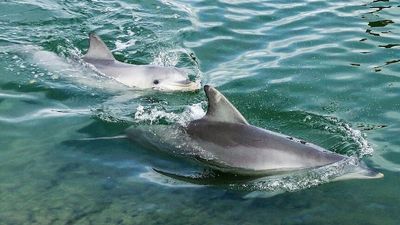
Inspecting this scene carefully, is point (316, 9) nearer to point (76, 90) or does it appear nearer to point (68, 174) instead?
point (76, 90)

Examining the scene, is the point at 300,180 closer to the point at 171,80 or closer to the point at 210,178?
the point at 210,178

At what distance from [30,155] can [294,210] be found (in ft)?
11.6

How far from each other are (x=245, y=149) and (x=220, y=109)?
0.57 m

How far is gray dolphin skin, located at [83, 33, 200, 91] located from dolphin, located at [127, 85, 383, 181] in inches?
124

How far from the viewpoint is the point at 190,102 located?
998 centimetres

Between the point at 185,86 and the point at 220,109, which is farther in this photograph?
the point at 185,86

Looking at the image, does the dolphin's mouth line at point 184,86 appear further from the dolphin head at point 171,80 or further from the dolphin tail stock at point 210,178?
the dolphin tail stock at point 210,178

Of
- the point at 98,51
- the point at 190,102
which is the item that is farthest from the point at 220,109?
the point at 98,51

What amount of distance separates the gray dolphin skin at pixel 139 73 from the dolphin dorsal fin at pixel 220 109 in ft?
10.3

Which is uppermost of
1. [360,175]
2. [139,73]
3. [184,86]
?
[139,73]

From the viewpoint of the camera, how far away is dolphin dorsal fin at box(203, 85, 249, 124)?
7.15 meters

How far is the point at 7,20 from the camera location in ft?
44.8

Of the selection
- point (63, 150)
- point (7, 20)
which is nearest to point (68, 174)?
point (63, 150)

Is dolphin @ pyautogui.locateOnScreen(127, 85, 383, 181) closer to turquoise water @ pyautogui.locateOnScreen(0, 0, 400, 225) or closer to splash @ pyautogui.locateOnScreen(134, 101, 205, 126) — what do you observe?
turquoise water @ pyautogui.locateOnScreen(0, 0, 400, 225)
